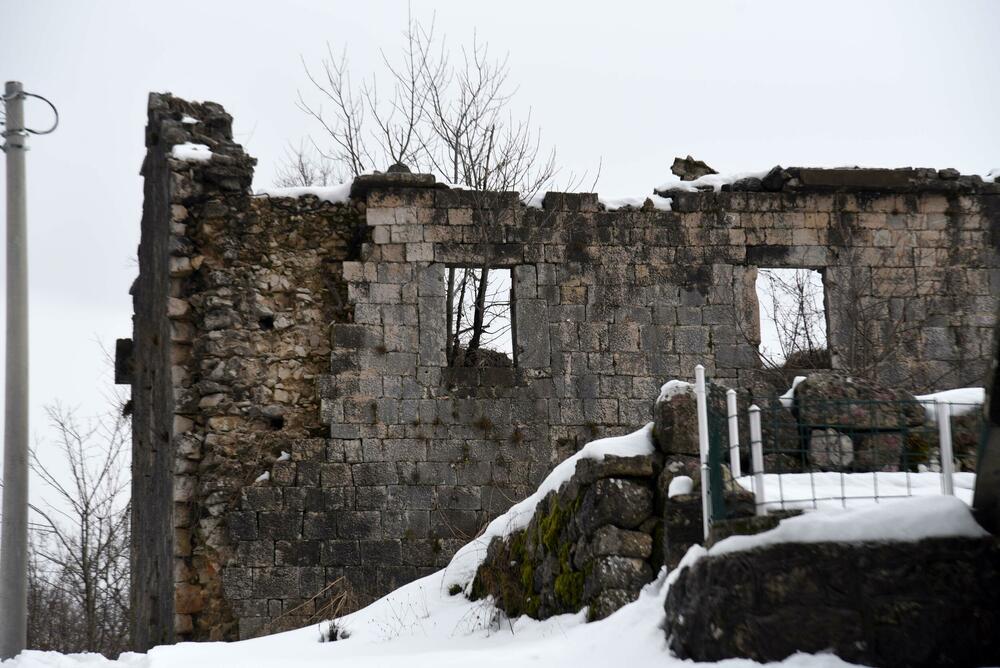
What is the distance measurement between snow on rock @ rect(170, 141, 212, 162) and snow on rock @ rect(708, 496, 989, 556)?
338 inches

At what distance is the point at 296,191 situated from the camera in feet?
42.1

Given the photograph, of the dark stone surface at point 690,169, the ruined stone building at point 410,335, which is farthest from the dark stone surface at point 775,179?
the dark stone surface at point 690,169

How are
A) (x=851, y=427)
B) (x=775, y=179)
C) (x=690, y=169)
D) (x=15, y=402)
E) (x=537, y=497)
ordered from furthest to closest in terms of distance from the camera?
(x=690, y=169), (x=775, y=179), (x=15, y=402), (x=537, y=497), (x=851, y=427)

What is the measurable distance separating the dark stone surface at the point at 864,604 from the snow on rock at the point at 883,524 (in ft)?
0.12

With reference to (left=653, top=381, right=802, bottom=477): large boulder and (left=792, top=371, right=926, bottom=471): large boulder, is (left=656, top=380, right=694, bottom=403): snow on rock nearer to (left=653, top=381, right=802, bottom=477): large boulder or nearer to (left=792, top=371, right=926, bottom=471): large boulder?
(left=653, top=381, right=802, bottom=477): large boulder

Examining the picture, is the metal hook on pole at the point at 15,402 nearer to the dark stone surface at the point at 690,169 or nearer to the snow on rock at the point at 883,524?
the snow on rock at the point at 883,524

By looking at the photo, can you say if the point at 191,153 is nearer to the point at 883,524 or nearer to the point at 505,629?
the point at 505,629

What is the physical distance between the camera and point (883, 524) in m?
5.32

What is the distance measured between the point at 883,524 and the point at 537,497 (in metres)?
3.62

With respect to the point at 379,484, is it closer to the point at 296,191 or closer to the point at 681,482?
the point at 296,191

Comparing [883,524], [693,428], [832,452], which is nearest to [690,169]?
[693,428]

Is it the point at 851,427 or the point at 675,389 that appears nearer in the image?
the point at 851,427

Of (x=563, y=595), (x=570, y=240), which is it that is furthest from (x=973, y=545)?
(x=570, y=240)

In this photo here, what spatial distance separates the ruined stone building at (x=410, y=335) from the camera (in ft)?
38.9
